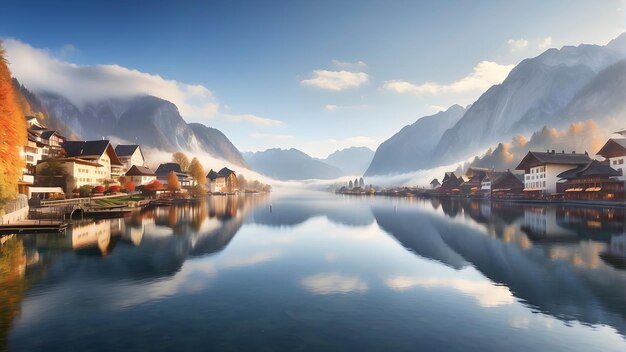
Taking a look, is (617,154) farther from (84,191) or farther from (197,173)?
(197,173)

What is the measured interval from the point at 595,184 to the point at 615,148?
12026 mm

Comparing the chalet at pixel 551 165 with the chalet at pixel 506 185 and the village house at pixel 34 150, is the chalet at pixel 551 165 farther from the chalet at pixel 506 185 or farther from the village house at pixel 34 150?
the village house at pixel 34 150

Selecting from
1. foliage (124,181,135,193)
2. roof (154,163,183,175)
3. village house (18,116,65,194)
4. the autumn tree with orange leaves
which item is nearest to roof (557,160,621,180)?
the autumn tree with orange leaves

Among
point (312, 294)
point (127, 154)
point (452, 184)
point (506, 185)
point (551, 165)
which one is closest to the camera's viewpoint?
point (312, 294)

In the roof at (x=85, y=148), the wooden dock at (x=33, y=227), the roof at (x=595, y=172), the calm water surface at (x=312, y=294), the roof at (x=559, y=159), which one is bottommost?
the calm water surface at (x=312, y=294)

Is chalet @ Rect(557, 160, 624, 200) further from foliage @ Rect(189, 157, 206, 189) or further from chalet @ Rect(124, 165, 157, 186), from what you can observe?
chalet @ Rect(124, 165, 157, 186)

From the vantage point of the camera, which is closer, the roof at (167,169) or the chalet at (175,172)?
the chalet at (175,172)

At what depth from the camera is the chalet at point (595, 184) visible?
8731cm

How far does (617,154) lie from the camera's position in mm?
92812

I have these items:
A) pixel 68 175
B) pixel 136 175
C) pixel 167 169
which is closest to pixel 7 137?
pixel 68 175

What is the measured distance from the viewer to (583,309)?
18.7 metres

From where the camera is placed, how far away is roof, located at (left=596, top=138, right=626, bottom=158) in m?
90.4

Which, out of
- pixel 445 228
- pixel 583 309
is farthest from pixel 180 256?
pixel 445 228

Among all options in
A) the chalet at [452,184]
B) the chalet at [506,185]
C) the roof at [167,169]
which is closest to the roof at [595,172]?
the chalet at [506,185]
